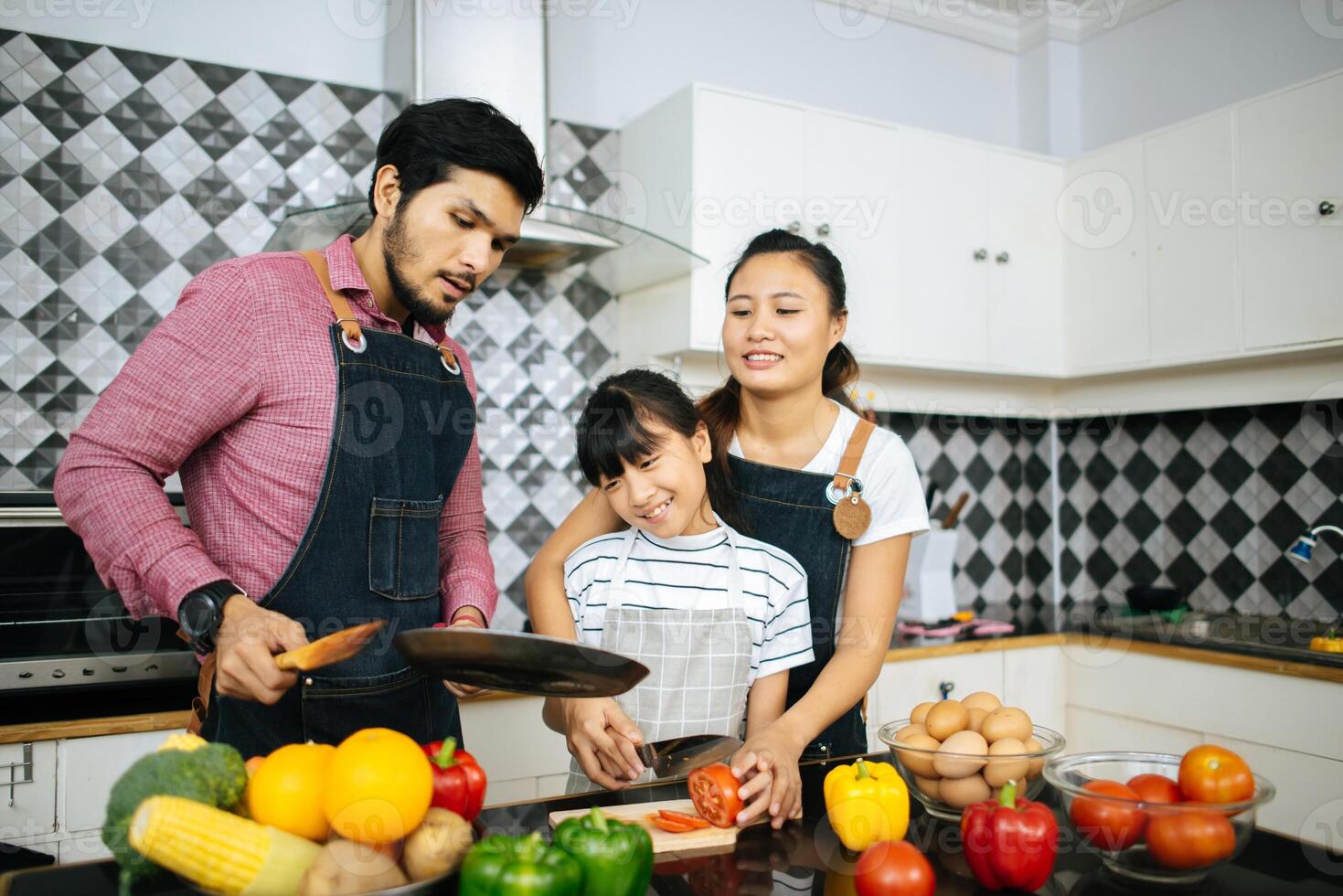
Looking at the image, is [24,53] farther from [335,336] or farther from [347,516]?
[347,516]

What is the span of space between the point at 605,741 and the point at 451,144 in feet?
2.61

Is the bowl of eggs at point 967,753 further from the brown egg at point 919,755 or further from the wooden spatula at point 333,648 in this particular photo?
the wooden spatula at point 333,648

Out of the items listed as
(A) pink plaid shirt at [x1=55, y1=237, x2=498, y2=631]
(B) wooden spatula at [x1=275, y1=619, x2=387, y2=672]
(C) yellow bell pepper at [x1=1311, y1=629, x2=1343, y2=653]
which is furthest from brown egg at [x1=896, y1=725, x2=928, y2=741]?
(C) yellow bell pepper at [x1=1311, y1=629, x2=1343, y2=653]

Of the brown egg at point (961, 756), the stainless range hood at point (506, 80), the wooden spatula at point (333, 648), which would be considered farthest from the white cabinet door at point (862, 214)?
the wooden spatula at point (333, 648)

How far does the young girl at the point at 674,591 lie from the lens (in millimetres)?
1409

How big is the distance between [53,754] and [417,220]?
1.21 m

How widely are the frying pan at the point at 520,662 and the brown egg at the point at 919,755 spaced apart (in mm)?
324

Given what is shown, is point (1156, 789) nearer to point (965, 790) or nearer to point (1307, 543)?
point (965, 790)

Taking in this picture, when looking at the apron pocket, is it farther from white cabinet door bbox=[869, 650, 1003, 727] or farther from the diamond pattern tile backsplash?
white cabinet door bbox=[869, 650, 1003, 727]

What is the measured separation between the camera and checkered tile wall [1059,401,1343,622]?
9.16 ft

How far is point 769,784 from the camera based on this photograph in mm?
1033

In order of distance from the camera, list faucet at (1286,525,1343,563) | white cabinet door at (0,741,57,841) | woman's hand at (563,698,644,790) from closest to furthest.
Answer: woman's hand at (563,698,644,790) → white cabinet door at (0,741,57,841) → faucet at (1286,525,1343,563)

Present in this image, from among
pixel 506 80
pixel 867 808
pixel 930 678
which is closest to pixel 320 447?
pixel 867 808

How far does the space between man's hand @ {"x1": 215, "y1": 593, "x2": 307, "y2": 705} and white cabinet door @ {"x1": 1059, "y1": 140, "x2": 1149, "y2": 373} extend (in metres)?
2.62
